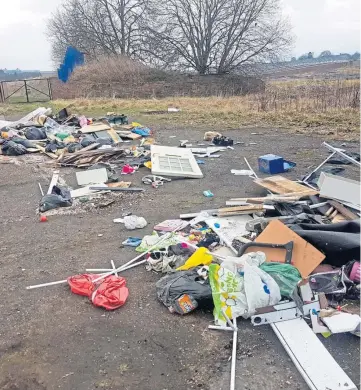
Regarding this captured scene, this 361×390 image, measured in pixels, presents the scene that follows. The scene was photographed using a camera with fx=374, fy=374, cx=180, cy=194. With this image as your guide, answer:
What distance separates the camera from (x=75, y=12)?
108ft

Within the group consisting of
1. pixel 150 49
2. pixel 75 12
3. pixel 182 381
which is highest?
pixel 75 12

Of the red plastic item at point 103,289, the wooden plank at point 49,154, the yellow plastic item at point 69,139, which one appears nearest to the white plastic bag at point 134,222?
the red plastic item at point 103,289

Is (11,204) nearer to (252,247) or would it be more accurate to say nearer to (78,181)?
(78,181)

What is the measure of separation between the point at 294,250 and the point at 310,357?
3.68 ft

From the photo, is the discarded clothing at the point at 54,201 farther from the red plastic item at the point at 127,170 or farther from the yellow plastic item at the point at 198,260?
the yellow plastic item at the point at 198,260

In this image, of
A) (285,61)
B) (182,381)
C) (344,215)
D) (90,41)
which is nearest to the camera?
(182,381)

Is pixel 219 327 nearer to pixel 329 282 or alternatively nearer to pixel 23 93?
pixel 329 282

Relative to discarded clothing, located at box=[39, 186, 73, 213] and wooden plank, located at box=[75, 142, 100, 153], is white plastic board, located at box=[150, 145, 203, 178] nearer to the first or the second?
wooden plank, located at box=[75, 142, 100, 153]

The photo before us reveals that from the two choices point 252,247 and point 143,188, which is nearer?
point 252,247

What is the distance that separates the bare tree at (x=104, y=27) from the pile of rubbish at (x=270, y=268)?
28.7m

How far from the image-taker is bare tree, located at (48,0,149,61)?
101 ft

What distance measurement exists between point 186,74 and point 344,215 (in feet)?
75.1

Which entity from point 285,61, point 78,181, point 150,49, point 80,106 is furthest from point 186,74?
point 78,181

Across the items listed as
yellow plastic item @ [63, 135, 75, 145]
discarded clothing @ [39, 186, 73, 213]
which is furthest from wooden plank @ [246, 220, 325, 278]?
yellow plastic item @ [63, 135, 75, 145]
